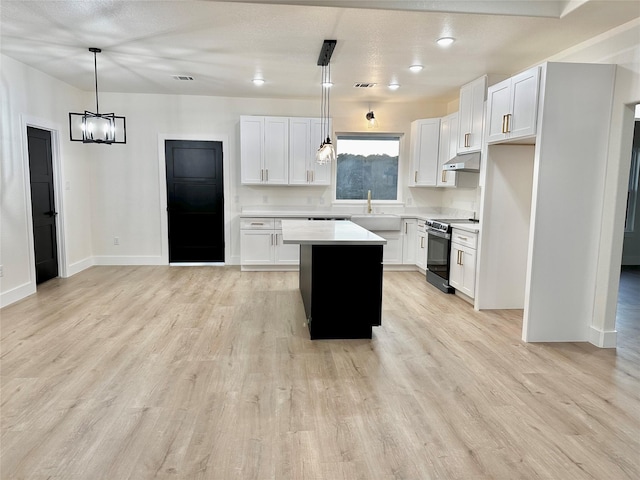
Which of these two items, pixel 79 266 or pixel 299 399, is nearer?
pixel 299 399

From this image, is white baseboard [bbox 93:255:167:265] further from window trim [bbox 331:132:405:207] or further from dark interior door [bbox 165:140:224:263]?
window trim [bbox 331:132:405:207]

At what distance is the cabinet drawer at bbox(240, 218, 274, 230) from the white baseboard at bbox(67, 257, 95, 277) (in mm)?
2471

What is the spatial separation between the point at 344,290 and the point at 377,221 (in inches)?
114

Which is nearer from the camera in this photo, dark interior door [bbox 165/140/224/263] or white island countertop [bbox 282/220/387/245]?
white island countertop [bbox 282/220/387/245]

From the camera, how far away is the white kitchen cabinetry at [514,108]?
11.6 ft

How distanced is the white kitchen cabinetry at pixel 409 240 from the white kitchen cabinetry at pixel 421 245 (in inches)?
2.6

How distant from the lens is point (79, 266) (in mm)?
6141

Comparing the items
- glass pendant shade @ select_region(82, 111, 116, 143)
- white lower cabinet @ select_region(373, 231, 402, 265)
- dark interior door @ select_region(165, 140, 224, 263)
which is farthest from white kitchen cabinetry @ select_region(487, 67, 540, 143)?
dark interior door @ select_region(165, 140, 224, 263)

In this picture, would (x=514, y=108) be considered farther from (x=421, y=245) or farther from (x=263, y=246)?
(x=263, y=246)

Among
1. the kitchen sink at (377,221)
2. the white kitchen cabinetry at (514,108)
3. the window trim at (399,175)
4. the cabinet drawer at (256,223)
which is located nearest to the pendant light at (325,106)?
the window trim at (399,175)

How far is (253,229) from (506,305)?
3.64 m

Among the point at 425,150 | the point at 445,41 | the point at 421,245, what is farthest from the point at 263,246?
the point at 445,41

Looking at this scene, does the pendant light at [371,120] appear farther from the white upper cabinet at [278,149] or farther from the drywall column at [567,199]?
the drywall column at [567,199]

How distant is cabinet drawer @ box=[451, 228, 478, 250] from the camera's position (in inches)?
179
